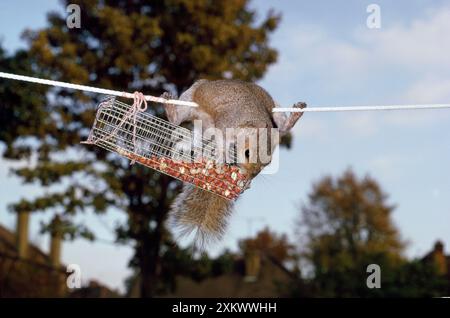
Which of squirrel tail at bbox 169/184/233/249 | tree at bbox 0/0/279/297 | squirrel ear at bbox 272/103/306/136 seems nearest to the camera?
squirrel tail at bbox 169/184/233/249

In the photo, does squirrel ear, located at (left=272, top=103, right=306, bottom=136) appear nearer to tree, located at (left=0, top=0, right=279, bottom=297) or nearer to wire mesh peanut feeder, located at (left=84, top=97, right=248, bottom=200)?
wire mesh peanut feeder, located at (left=84, top=97, right=248, bottom=200)

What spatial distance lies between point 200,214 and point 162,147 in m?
0.66

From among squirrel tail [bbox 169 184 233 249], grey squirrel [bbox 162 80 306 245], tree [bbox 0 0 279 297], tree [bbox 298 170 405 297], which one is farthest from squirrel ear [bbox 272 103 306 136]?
tree [bbox 298 170 405 297]

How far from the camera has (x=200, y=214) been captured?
5250 millimetres

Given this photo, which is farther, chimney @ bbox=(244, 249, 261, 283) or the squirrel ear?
chimney @ bbox=(244, 249, 261, 283)

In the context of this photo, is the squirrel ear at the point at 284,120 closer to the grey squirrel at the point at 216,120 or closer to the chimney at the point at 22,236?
the grey squirrel at the point at 216,120

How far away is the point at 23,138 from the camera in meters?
14.5

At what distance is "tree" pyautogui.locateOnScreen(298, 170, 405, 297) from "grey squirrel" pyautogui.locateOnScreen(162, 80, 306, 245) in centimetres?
1468

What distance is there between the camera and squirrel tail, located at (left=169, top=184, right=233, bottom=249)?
514 cm

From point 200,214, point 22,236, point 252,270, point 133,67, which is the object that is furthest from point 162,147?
point 252,270

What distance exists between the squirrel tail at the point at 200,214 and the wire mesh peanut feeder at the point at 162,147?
0.42 m

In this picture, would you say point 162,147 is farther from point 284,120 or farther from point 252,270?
point 252,270

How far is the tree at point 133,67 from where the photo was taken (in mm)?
13969
